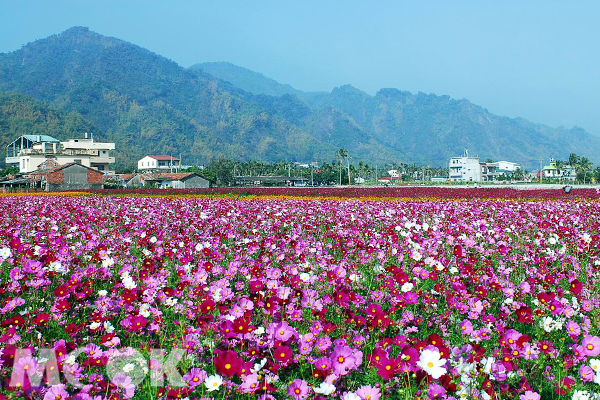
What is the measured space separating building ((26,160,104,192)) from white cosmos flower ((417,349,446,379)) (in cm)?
4880

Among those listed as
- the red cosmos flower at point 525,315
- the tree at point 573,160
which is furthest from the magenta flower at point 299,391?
the tree at point 573,160

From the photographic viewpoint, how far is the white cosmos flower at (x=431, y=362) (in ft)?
6.35

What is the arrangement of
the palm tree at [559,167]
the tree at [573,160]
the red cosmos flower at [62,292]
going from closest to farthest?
the red cosmos flower at [62,292] < the tree at [573,160] < the palm tree at [559,167]

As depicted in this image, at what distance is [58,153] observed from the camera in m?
69.9

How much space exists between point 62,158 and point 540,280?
74.1 m

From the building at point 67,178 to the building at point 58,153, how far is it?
17.9m

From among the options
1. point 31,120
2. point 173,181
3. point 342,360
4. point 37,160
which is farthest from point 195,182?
point 31,120

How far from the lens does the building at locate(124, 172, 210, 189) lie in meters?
57.7

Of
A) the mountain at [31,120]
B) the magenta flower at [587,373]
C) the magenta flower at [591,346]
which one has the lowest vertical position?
the magenta flower at [587,373]

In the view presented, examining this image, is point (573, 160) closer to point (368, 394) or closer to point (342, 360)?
point (342, 360)

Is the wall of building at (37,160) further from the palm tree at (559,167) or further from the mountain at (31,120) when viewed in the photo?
the palm tree at (559,167)

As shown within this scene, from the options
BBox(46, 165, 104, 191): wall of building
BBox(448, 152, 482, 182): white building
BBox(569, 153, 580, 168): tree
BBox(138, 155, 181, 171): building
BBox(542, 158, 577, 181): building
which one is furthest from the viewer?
BBox(448, 152, 482, 182): white building

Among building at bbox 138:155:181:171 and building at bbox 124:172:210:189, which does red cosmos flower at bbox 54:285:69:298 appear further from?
building at bbox 138:155:181:171

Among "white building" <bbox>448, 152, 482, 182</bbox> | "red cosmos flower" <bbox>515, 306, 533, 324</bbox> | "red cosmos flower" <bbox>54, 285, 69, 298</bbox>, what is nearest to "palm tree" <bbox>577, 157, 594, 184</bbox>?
"white building" <bbox>448, 152, 482, 182</bbox>
